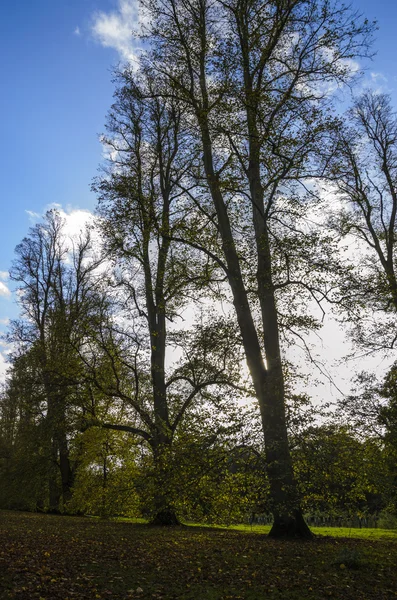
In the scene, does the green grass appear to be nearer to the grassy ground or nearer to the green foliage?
the grassy ground

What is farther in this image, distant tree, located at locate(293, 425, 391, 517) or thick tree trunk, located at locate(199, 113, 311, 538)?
thick tree trunk, located at locate(199, 113, 311, 538)

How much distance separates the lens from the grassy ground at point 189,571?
488 cm

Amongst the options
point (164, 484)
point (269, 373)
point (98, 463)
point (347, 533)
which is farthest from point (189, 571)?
point (347, 533)

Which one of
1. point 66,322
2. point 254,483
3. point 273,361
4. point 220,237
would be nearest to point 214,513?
point 254,483

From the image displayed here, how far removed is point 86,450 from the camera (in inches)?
754

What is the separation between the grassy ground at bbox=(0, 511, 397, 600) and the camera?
16.0 feet

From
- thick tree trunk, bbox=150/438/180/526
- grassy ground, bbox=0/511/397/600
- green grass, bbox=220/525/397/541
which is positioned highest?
thick tree trunk, bbox=150/438/180/526

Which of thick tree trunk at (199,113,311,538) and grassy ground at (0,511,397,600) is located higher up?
thick tree trunk at (199,113,311,538)

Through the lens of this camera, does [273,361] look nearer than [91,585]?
No

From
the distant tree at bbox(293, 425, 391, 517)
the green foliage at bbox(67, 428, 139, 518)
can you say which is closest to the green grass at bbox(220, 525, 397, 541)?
the distant tree at bbox(293, 425, 391, 517)

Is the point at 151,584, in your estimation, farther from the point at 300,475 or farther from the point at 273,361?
the point at 273,361

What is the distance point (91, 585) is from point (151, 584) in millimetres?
703

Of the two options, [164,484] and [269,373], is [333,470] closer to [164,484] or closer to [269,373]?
[269,373]

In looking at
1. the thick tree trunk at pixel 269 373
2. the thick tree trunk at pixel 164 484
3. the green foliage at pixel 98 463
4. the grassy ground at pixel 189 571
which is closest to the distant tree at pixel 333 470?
the thick tree trunk at pixel 269 373
